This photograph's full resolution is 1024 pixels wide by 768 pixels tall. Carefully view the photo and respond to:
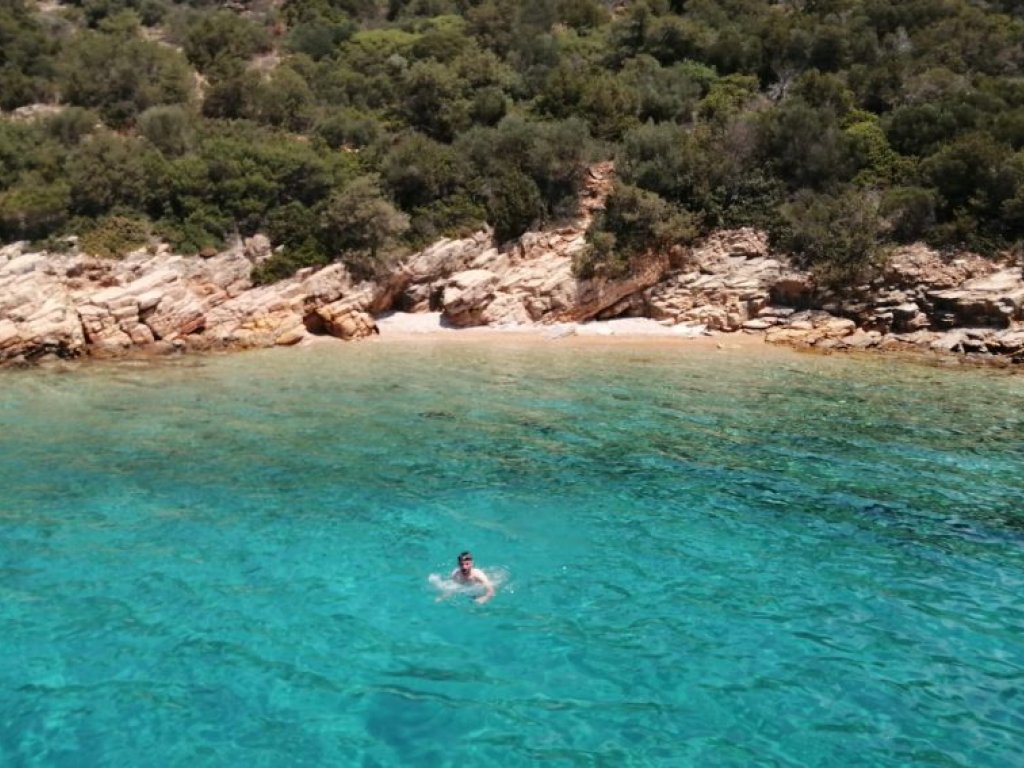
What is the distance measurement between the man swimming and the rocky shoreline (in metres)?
20.4

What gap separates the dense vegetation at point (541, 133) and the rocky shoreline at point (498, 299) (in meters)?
1.03

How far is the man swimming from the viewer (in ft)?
29.2

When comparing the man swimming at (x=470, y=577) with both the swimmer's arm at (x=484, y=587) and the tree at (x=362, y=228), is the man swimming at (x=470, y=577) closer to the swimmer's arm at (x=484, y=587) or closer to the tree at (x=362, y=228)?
the swimmer's arm at (x=484, y=587)

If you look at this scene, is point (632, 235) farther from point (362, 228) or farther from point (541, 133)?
point (362, 228)

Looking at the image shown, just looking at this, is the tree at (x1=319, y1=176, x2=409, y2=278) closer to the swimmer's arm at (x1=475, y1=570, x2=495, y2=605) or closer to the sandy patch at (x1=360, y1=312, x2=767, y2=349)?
the sandy patch at (x1=360, y1=312, x2=767, y2=349)

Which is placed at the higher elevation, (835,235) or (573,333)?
(835,235)

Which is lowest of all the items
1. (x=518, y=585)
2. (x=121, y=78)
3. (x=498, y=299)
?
(x=498, y=299)

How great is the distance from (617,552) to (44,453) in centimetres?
1039

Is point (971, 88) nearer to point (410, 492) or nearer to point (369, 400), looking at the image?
point (369, 400)

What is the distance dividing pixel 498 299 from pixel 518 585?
→ 75.3ft

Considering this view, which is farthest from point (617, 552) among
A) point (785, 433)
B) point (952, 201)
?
point (952, 201)

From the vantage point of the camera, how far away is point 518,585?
9.27 meters

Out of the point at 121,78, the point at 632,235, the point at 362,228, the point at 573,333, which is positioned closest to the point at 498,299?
the point at 573,333

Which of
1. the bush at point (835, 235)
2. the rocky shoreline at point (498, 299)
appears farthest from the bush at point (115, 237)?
the bush at point (835, 235)
